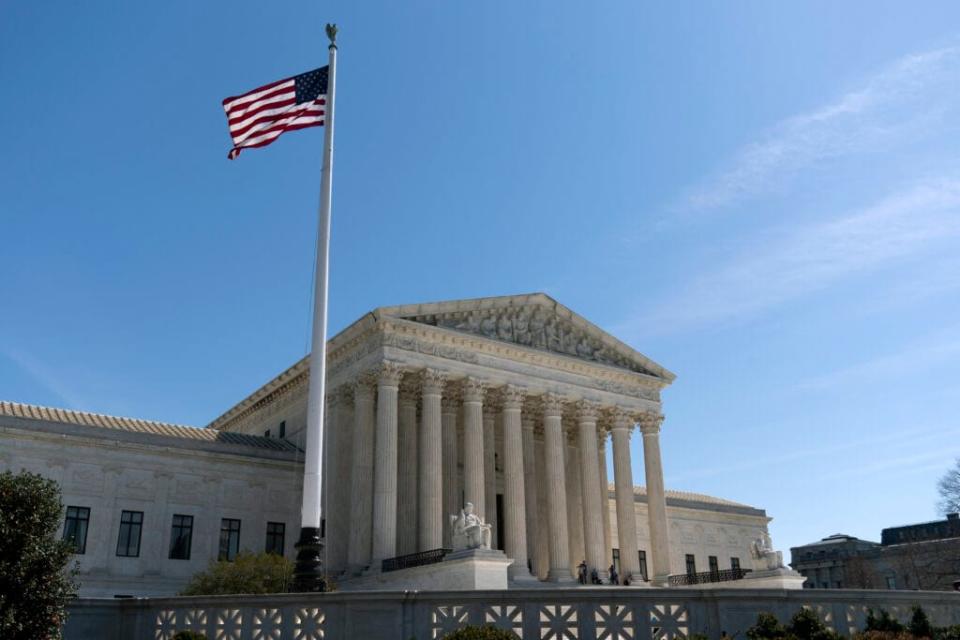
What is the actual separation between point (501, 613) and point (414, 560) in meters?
24.1

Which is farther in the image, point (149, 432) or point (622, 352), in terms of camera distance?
point (622, 352)

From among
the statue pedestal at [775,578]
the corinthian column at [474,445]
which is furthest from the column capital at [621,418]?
the statue pedestal at [775,578]

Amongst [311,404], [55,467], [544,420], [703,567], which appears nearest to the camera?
[311,404]

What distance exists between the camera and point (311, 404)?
21656mm

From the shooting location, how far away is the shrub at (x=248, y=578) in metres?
34.7

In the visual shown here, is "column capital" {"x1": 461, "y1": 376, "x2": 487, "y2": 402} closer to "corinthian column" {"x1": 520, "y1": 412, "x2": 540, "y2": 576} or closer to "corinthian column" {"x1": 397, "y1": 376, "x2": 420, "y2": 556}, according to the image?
"corinthian column" {"x1": 397, "y1": 376, "x2": 420, "y2": 556}

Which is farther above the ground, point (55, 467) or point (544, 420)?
point (544, 420)

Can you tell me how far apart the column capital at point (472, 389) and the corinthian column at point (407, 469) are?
2.93 meters

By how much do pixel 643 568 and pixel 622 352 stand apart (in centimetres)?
1850

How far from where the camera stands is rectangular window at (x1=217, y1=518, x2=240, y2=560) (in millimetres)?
45812

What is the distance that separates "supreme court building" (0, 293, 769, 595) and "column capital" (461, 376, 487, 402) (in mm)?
85

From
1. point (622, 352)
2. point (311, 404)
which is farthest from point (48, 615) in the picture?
point (622, 352)

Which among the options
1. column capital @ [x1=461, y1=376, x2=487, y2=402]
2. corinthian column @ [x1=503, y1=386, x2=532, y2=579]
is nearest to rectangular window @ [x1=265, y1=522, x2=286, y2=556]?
corinthian column @ [x1=503, y1=386, x2=532, y2=579]

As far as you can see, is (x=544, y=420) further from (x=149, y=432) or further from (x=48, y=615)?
(x=48, y=615)
